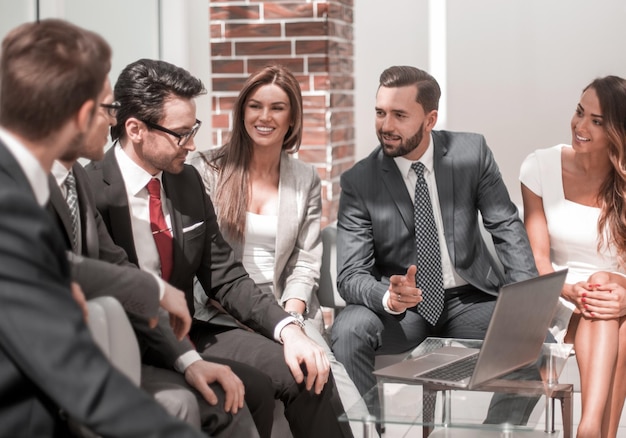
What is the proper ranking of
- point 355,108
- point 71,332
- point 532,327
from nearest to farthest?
point 71,332, point 532,327, point 355,108

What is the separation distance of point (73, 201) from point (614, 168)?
90.4 inches

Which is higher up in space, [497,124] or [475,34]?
[475,34]

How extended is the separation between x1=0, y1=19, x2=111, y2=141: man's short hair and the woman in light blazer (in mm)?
1884

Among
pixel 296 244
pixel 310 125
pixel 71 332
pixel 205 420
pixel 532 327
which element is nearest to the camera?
pixel 71 332

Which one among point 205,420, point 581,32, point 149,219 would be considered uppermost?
point 581,32

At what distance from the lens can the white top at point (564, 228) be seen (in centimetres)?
390

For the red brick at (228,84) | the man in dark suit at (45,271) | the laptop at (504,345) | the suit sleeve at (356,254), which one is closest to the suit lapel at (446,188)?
the suit sleeve at (356,254)

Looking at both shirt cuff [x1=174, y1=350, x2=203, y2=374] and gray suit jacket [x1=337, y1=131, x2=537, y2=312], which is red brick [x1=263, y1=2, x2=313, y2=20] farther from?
shirt cuff [x1=174, y1=350, x2=203, y2=374]

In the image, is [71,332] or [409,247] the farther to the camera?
[409,247]

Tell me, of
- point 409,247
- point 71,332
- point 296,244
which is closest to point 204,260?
point 296,244

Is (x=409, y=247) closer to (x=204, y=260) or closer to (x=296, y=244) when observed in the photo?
(x=296, y=244)

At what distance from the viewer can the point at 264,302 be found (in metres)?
3.18

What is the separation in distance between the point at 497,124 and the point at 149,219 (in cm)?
317

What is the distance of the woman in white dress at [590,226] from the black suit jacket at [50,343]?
2.33m
